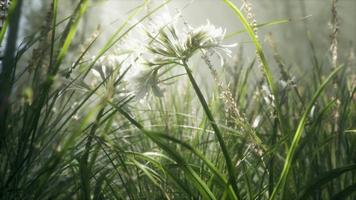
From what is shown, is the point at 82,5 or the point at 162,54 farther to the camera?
the point at 162,54

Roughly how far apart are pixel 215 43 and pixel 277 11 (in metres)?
17.6

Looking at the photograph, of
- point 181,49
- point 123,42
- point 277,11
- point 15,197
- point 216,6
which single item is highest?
point 216,6

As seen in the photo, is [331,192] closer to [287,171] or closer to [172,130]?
[287,171]

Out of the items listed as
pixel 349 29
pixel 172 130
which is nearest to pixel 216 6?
pixel 349 29

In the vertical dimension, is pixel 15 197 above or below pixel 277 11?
below

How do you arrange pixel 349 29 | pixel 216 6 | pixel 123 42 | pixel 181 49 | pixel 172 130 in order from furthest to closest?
pixel 216 6
pixel 349 29
pixel 172 130
pixel 123 42
pixel 181 49

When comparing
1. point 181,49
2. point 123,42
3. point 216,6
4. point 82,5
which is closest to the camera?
point 82,5

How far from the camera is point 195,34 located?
41.2 inches

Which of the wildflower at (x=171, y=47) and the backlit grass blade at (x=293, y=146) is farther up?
the wildflower at (x=171, y=47)

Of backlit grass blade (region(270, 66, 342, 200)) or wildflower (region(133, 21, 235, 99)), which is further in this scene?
wildflower (region(133, 21, 235, 99))

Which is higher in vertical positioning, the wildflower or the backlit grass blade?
the wildflower

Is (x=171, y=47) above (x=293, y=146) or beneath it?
above

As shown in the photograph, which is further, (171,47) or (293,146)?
(171,47)

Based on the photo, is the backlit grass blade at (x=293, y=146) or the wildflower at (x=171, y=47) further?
the wildflower at (x=171, y=47)
